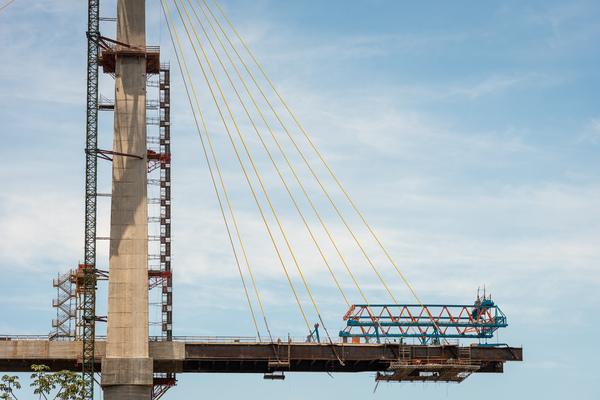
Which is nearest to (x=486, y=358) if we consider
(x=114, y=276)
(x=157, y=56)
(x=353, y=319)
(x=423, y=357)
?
(x=423, y=357)

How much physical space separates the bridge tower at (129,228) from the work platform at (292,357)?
298 centimetres

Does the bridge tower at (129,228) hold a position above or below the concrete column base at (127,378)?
above

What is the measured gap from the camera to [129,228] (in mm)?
128250

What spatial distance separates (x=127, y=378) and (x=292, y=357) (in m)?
19.7

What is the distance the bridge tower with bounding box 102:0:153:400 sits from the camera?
409 feet

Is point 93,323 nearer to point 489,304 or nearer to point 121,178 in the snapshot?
point 121,178

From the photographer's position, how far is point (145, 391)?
4911 inches

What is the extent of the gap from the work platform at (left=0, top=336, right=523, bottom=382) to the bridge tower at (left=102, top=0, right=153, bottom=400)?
2.98 metres

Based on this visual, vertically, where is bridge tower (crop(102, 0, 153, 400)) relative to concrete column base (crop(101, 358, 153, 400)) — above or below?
above

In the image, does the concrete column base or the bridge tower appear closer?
the concrete column base

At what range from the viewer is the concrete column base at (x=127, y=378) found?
4879 inches

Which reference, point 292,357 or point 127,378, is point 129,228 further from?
point 292,357

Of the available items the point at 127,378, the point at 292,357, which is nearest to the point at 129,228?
the point at 127,378

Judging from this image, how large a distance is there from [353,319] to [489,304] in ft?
59.4
